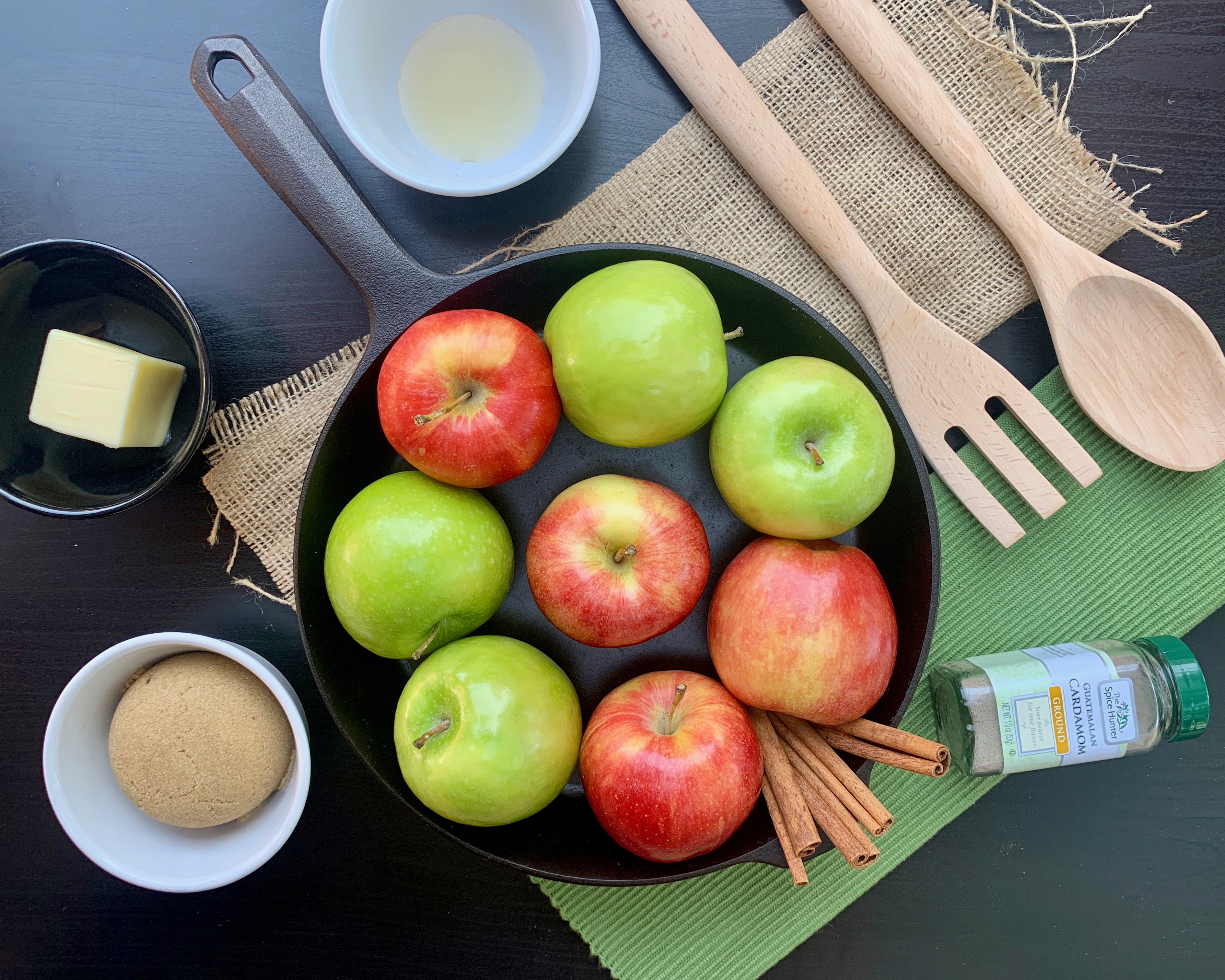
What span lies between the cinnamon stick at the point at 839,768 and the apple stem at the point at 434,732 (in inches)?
10.8

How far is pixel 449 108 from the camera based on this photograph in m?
0.71

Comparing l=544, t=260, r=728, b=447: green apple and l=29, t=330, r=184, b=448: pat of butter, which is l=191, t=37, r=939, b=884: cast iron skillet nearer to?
l=544, t=260, r=728, b=447: green apple

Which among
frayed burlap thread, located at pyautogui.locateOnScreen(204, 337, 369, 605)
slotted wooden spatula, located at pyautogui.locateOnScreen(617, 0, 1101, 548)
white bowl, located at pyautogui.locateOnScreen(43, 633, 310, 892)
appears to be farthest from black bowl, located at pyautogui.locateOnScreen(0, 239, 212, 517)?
slotted wooden spatula, located at pyautogui.locateOnScreen(617, 0, 1101, 548)

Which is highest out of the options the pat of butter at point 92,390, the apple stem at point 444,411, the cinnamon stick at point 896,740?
the apple stem at point 444,411

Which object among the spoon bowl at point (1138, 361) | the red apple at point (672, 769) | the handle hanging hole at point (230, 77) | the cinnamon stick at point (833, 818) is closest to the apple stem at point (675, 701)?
the red apple at point (672, 769)

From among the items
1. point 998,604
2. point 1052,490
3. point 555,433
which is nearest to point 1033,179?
point 1052,490

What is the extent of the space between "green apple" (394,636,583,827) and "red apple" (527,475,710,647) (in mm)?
59

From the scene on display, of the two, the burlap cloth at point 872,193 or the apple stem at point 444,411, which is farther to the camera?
the burlap cloth at point 872,193

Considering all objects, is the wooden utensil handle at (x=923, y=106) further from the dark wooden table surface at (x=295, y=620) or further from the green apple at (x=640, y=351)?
the green apple at (x=640, y=351)

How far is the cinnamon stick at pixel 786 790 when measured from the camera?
0.57 m

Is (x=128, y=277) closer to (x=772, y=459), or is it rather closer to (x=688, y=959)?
(x=772, y=459)

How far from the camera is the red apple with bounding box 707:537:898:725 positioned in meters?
0.57

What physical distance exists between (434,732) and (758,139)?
0.55 meters

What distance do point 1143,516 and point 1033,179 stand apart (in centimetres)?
32
